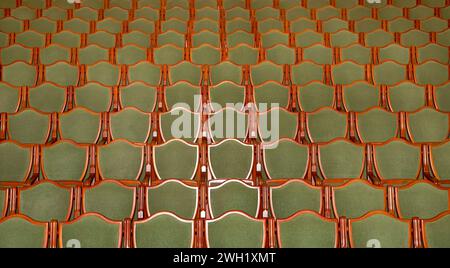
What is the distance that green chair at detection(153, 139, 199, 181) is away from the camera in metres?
1.07

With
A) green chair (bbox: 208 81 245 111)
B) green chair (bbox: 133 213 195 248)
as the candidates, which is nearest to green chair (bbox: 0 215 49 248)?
green chair (bbox: 133 213 195 248)

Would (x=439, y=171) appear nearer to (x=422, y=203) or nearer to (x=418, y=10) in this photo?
Answer: (x=422, y=203)

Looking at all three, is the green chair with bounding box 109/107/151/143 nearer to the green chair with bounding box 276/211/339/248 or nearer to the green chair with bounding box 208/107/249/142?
the green chair with bounding box 208/107/249/142

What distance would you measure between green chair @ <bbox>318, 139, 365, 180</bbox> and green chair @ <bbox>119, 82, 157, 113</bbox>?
455mm

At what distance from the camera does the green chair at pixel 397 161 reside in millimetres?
1071

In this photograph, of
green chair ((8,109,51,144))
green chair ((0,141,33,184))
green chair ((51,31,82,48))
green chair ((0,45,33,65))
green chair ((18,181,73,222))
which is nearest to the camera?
green chair ((18,181,73,222))

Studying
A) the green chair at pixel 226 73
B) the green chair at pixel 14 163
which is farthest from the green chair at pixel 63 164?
the green chair at pixel 226 73

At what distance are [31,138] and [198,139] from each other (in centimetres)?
37

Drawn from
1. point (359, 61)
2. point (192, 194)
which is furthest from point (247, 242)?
point (359, 61)

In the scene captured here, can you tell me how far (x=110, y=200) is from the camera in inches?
36.8

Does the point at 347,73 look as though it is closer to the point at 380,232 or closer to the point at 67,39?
the point at 380,232

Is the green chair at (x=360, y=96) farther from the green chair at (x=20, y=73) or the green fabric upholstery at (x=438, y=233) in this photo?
the green chair at (x=20, y=73)

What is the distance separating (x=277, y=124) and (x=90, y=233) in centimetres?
54

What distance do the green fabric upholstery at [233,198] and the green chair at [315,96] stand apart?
1.36ft
